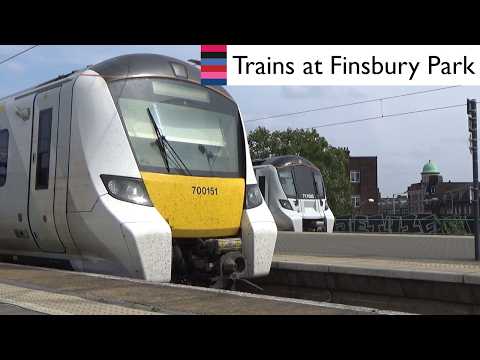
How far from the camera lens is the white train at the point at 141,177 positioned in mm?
7637

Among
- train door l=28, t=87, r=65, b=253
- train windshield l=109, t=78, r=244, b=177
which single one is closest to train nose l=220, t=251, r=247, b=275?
train windshield l=109, t=78, r=244, b=177

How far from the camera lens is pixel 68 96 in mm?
8312

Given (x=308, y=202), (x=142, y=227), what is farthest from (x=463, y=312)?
(x=308, y=202)

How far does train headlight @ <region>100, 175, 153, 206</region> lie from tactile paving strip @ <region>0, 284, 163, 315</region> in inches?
63.7

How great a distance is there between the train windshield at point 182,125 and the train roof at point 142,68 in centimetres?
11

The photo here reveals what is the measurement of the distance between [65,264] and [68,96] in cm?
247

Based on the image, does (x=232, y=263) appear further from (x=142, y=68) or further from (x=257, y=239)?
(x=142, y=68)

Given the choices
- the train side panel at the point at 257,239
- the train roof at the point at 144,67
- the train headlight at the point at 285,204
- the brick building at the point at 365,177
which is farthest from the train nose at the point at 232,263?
the brick building at the point at 365,177

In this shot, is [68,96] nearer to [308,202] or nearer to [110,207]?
[110,207]

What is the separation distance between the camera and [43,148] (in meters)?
8.91

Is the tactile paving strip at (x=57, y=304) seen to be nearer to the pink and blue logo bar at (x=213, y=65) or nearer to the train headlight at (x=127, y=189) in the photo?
the train headlight at (x=127, y=189)

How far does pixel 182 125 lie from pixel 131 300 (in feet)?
10.4

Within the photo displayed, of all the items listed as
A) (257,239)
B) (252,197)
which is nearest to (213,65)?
(252,197)
